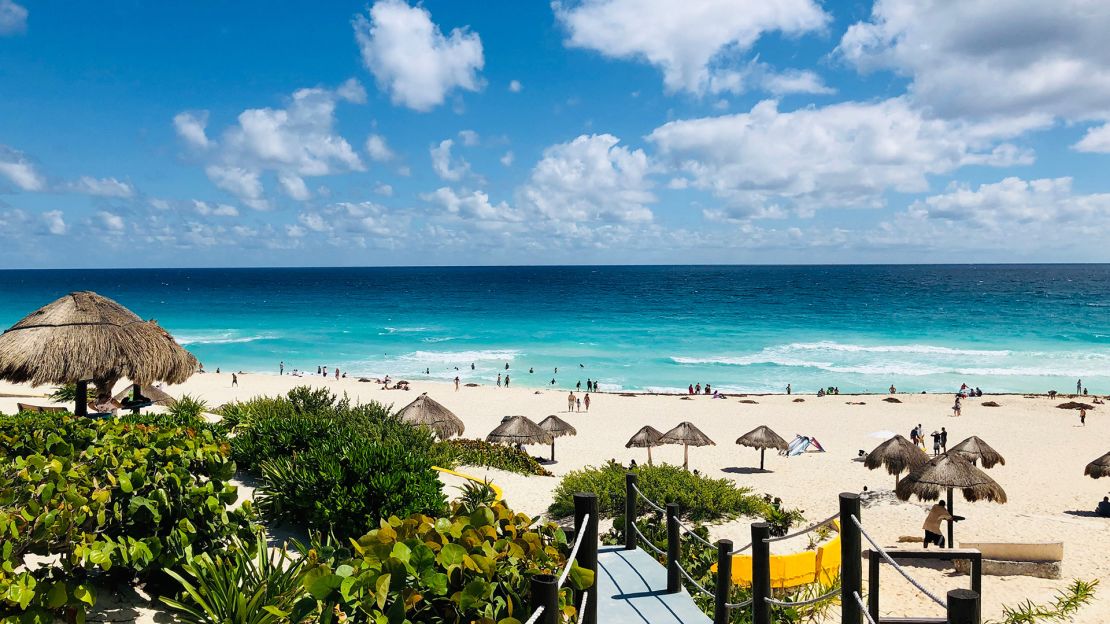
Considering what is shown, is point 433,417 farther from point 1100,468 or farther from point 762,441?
point 1100,468

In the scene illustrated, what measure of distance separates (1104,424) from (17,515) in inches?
1659

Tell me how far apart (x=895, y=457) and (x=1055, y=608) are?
9877 millimetres

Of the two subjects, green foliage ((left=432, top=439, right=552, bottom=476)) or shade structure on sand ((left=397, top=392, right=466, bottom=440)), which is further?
shade structure on sand ((left=397, top=392, right=466, bottom=440))

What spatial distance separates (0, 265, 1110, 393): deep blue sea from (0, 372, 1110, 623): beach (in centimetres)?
970

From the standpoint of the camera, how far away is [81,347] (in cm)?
1297

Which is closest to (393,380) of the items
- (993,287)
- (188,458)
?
(188,458)

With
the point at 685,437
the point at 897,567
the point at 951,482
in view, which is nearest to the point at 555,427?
the point at 685,437

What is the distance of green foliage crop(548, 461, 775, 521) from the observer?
1135cm

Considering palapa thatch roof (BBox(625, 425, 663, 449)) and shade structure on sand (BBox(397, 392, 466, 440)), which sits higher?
shade structure on sand (BBox(397, 392, 466, 440))

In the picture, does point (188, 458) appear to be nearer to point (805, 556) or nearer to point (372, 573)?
point (372, 573)

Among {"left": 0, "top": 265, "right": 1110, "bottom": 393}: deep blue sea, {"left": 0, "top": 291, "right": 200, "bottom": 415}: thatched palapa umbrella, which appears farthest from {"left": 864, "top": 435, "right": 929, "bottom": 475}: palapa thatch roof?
{"left": 0, "top": 265, "right": 1110, "bottom": 393}: deep blue sea

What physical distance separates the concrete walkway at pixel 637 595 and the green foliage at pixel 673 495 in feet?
10.6

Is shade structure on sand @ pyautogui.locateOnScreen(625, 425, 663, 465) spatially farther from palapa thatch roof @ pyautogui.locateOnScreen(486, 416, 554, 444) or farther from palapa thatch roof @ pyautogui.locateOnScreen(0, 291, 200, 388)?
palapa thatch roof @ pyautogui.locateOnScreen(0, 291, 200, 388)

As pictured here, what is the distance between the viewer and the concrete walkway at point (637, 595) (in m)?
6.44
